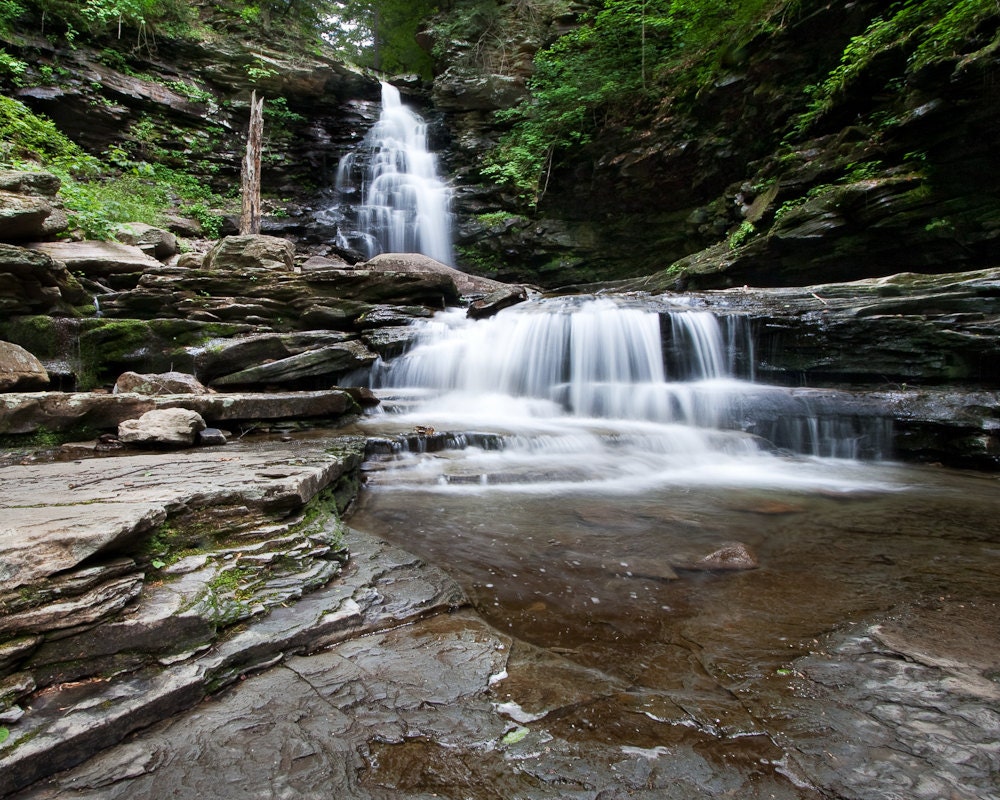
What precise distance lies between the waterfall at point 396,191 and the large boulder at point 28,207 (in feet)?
25.5

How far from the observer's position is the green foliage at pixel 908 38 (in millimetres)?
7781

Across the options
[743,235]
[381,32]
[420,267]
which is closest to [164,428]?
[420,267]

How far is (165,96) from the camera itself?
16.8 metres

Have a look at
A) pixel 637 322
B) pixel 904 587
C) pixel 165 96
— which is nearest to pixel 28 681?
pixel 904 587

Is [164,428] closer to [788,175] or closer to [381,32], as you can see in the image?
[788,175]

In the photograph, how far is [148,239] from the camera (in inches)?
429

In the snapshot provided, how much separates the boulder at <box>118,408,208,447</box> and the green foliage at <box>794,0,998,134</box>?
→ 11.7m

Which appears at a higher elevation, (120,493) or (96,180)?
(96,180)

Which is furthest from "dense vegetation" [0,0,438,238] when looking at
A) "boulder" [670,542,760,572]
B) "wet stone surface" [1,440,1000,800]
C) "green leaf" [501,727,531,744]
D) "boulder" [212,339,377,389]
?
"green leaf" [501,727,531,744]

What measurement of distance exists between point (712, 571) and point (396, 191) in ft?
59.5

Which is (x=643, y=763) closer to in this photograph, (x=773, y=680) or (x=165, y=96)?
(x=773, y=680)

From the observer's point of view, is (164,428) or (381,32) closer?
(164,428)

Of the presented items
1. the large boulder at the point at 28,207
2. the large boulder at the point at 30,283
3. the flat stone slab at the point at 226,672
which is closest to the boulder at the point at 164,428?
the flat stone slab at the point at 226,672

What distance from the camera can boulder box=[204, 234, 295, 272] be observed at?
33.7 feet
